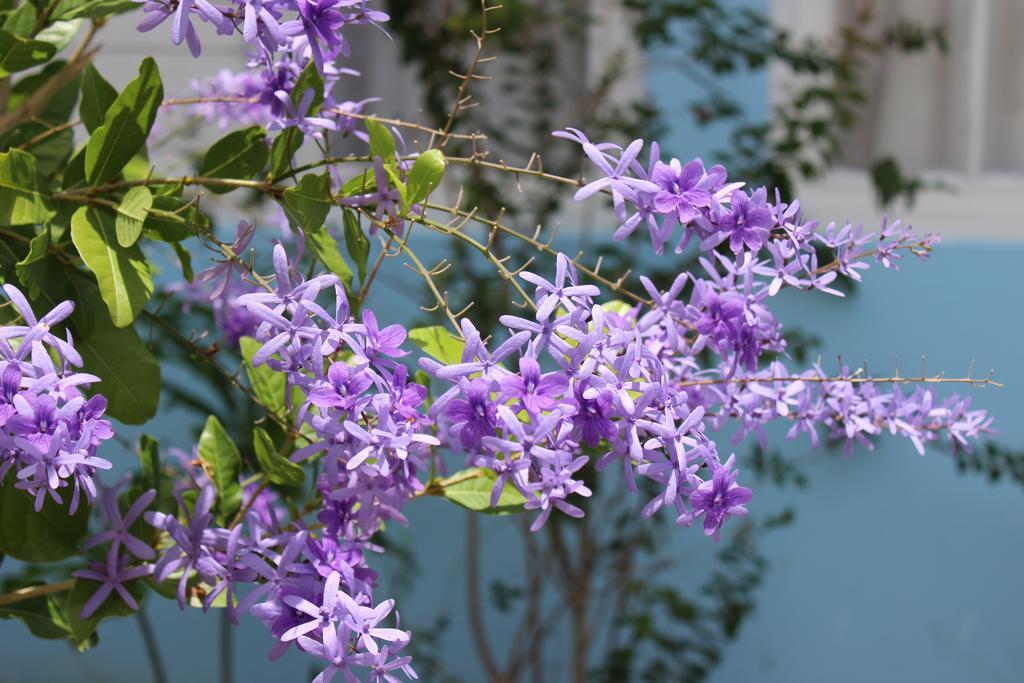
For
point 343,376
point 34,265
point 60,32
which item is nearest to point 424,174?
point 343,376

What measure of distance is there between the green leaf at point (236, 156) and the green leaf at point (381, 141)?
0.41 feet

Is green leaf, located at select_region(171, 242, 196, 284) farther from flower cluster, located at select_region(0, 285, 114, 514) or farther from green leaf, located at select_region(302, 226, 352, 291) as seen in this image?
flower cluster, located at select_region(0, 285, 114, 514)

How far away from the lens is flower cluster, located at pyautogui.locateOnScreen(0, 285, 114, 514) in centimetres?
66

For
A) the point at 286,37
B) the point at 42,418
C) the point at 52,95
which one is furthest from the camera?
the point at 52,95

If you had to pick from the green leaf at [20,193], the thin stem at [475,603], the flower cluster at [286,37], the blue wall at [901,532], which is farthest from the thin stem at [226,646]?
the green leaf at [20,193]

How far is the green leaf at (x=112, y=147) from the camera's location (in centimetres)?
85

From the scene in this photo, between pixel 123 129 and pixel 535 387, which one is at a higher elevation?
pixel 123 129

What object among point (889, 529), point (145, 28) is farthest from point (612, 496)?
point (145, 28)

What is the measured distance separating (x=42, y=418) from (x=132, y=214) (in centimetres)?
21

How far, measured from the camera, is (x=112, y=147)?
86 centimetres

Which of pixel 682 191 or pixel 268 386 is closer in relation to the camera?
pixel 682 191

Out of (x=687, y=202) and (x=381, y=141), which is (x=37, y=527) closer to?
(x=381, y=141)

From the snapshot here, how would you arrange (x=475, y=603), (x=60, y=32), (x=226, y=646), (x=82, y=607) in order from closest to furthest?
(x=82, y=607)
(x=60, y=32)
(x=226, y=646)
(x=475, y=603)

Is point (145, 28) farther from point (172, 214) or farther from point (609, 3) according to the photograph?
point (609, 3)
